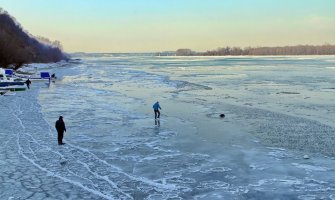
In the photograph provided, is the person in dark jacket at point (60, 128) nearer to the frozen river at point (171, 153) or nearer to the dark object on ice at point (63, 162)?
the frozen river at point (171, 153)

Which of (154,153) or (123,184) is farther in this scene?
(154,153)

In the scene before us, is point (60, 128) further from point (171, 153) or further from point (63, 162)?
point (171, 153)

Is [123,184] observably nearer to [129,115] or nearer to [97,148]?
[97,148]

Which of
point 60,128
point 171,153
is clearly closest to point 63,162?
point 60,128

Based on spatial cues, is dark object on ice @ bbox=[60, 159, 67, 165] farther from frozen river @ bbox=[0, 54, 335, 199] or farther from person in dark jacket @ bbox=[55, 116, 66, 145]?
person in dark jacket @ bbox=[55, 116, 66, 145]

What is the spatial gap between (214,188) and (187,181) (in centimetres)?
90

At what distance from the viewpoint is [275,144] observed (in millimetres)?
15805

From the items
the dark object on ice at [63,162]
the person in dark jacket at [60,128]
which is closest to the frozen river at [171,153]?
the dark object on ice at [63,162]

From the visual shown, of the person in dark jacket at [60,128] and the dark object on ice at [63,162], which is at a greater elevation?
the person in dark jacket at [60,128]

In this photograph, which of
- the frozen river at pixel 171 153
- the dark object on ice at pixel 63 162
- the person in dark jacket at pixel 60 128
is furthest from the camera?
the person in dark jacket at pixel 60 128

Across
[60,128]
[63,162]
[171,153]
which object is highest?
[60,128]

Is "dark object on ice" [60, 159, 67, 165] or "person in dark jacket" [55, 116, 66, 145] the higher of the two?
"person in dark jacket" [55, 116, 66, 145]

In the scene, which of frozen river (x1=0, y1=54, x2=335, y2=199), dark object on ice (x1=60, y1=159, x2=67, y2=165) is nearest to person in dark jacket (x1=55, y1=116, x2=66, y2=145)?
frozen river (x1=0, y1=54, x2=335, y2=199)

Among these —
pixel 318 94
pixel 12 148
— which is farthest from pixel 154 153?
pixel 318 94
